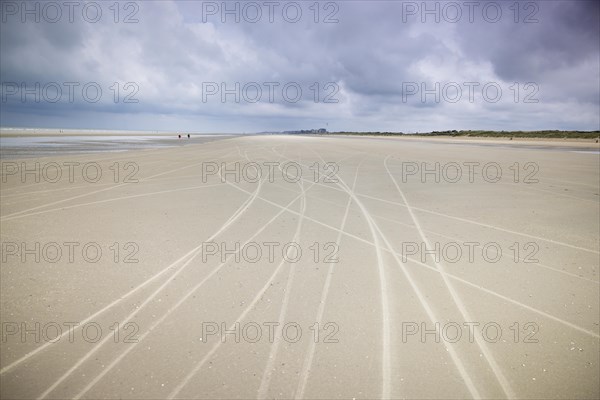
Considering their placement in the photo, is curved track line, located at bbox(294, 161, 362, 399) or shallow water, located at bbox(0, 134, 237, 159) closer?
curved track line, located at bbox(294, 161, 362, 399)

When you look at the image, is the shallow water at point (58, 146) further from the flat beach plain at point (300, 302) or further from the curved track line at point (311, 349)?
the curved track line at point (311, 349)

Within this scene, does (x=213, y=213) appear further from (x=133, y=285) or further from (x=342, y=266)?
(x=342, y=266)

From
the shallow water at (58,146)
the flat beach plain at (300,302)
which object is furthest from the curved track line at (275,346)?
the shallow water at (58,146)

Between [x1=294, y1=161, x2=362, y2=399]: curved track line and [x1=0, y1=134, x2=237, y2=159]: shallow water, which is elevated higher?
[x1=0, y1=134, x2=237, y2=159]: shallow water

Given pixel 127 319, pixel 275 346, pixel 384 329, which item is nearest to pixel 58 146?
pixel 127 319

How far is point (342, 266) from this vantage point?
12.6ft

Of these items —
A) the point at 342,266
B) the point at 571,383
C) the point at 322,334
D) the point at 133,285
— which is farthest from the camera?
the point at 342,266

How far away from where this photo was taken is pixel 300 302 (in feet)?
10.1

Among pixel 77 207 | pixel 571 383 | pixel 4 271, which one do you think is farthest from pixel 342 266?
pixel 77 207

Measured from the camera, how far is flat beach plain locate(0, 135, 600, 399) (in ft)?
7.33

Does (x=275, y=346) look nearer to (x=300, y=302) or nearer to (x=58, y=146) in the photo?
(x=300, y=302)

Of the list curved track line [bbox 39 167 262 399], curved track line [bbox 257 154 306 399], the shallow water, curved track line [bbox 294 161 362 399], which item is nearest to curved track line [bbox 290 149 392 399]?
curved track line [bbox 294 161 362 399]

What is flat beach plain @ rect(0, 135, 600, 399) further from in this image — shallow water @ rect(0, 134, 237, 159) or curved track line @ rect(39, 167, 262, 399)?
shallow water @ rect(0, 134, 237, 159)

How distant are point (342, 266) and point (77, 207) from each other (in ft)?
19.7
